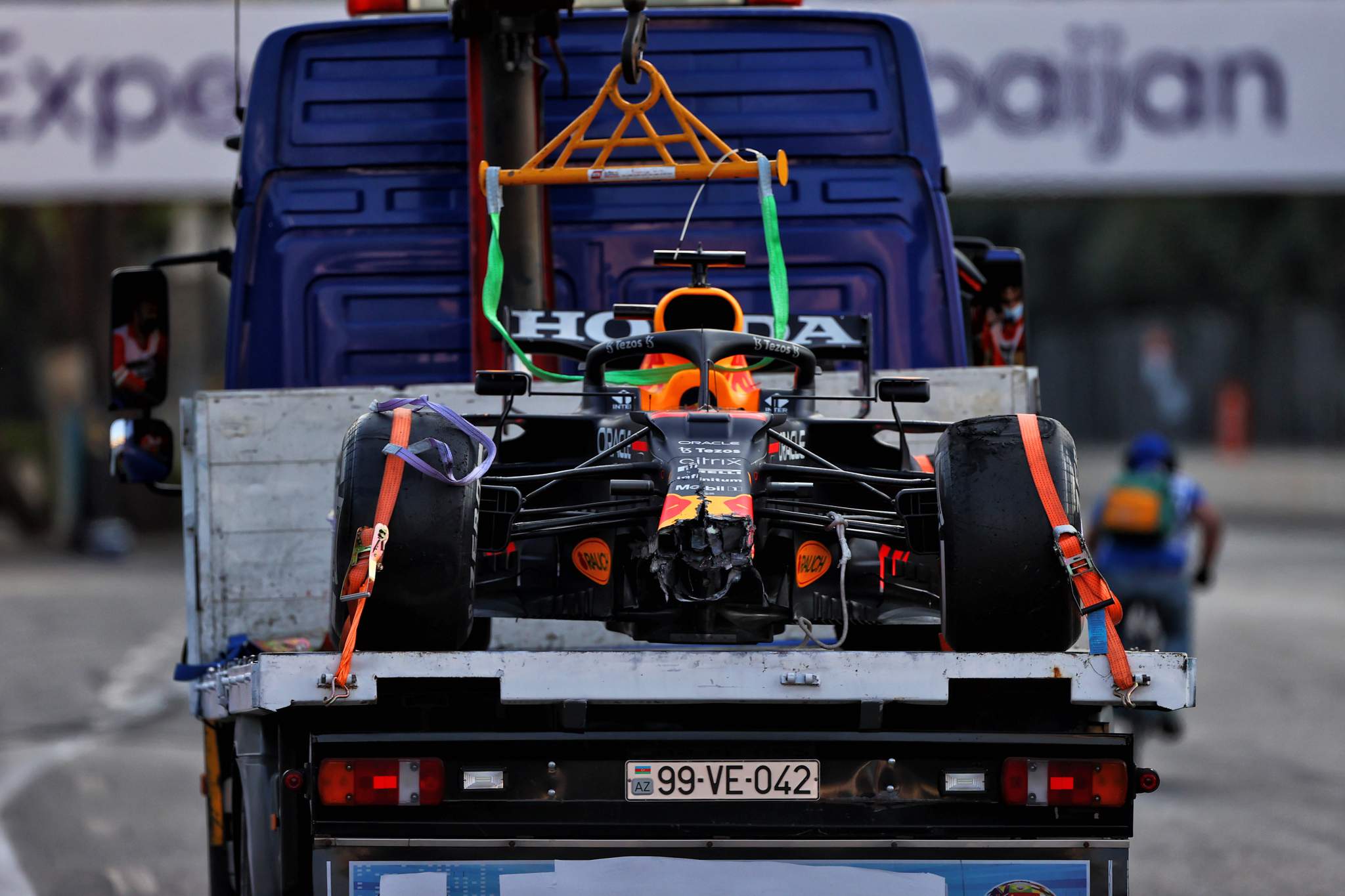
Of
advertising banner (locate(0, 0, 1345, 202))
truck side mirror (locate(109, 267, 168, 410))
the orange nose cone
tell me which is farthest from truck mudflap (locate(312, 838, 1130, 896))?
advertising banner (locate(0, 0, 1345, 202))

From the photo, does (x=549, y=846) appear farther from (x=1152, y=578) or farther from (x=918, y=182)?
(x=1152, y=578)

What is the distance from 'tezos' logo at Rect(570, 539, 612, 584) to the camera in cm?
584

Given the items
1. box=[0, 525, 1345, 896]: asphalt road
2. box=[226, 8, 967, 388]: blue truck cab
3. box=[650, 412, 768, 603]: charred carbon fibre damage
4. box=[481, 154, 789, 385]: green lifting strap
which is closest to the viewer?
box=[650, 412, 768, 603]: charred carbon fibre damage

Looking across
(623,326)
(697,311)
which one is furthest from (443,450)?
(623,326)

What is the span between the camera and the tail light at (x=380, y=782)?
5.08m

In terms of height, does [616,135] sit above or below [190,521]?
above

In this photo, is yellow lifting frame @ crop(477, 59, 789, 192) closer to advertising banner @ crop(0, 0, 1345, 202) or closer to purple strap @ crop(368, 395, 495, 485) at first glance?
purple strap @ crop(368, 395, 495, 485)

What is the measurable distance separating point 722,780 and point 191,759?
768 centimetres

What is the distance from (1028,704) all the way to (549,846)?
117 centimetres

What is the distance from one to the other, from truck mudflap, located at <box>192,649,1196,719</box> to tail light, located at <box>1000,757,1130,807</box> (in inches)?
8.9

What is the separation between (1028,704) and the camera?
5.21m


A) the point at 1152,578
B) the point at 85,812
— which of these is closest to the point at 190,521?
the point at 85,812

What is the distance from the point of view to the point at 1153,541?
1258 centimetres

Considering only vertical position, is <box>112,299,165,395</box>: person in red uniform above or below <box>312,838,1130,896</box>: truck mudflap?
above
